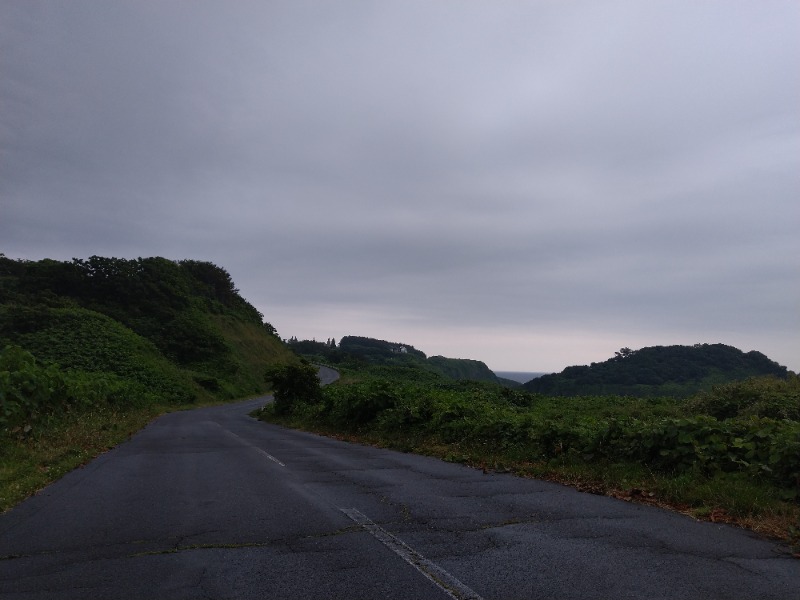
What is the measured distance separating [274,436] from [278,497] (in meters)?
12.7

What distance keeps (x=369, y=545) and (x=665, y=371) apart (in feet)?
179

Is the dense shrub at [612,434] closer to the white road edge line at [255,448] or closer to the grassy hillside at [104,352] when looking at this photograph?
the white road edge line at [255,448]

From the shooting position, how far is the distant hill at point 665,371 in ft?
156

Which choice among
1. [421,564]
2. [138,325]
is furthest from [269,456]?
[138,325]

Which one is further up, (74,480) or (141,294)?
(141,294)

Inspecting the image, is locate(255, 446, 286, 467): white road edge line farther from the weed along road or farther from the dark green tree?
the dark green tree

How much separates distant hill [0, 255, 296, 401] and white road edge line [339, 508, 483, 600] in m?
35.9

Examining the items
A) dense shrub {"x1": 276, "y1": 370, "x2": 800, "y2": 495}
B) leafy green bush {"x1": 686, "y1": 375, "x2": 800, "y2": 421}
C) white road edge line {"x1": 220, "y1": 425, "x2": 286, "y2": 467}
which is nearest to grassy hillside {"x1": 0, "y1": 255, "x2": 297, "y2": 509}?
white road edge line {"x1": 220, "y1": 425, "x2": 286, "y2": 467}

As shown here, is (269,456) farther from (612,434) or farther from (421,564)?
(421,564)

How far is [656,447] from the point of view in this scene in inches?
368

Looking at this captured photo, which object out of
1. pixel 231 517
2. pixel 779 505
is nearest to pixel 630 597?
pixel 779 505

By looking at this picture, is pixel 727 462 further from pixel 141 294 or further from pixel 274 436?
pixel 141 294

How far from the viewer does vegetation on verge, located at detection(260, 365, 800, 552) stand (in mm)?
7207

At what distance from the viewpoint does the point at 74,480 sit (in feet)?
35.1
